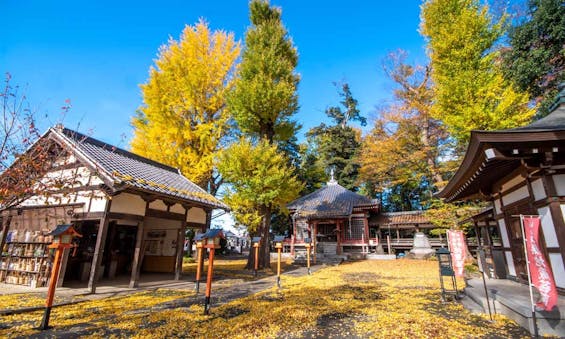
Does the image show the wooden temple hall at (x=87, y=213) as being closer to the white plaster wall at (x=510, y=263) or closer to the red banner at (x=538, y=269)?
the red banner at (x=538, y=269)

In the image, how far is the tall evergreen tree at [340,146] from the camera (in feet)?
94.6

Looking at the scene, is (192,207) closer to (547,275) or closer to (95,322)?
(95,322)

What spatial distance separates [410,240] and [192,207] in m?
18.1

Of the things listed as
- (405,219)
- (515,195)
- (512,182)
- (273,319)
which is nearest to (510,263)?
(515,195)

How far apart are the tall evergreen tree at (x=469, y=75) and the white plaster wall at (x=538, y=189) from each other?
20.5ft

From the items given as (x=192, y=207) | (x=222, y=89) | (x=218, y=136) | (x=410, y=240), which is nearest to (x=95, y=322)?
(x=192, y=207)

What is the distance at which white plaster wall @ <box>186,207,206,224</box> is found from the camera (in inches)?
400

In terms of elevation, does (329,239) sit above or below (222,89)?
below

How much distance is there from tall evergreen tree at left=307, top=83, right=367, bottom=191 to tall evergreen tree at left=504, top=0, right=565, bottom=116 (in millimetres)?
15910

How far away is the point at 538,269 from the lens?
3.81m

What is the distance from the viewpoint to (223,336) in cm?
394

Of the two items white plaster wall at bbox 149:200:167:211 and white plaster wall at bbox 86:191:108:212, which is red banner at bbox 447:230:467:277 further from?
white plaster wall at bbox 86:191:108:212

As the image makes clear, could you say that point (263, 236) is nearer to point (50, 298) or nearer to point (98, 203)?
point (98, 203)

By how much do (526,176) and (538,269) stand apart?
2.24 m
